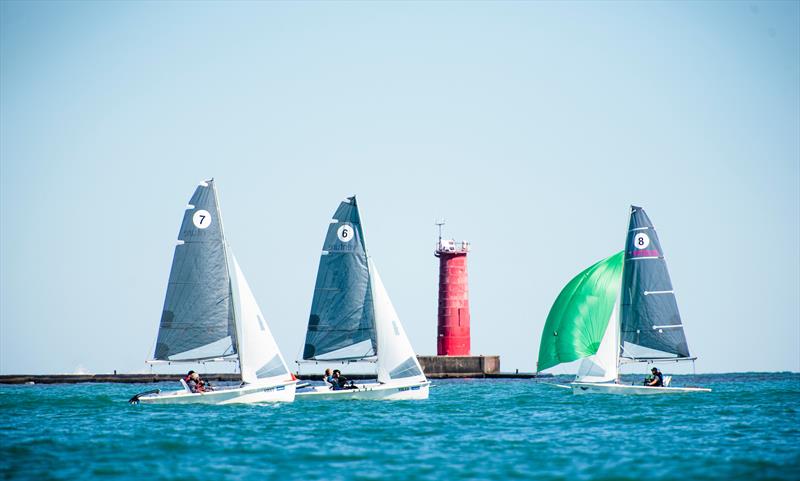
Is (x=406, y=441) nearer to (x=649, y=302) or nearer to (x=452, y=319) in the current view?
(x=649, y=302)

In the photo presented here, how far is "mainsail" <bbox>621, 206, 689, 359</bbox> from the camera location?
52594mm

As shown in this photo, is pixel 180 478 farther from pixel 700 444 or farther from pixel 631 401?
pixel 631 401

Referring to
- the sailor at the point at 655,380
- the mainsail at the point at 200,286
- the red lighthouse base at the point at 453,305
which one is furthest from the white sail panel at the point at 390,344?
the red lighthouse base at the point at 453,305

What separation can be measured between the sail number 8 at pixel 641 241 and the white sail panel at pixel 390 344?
43.7ft

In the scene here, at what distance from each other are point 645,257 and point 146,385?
42.6 meters

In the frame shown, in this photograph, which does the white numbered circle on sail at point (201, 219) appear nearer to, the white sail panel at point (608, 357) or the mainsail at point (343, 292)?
the mainsail at point (343, 292)

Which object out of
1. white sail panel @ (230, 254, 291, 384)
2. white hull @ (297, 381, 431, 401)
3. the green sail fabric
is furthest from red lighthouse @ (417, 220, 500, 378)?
white sail panel @ (230, 254, 291, 384)

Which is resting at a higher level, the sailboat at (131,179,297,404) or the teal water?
the sailboat at (131,179,297,404)

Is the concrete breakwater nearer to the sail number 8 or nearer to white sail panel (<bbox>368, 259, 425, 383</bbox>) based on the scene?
the sail number 8

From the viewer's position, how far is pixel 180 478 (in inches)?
1030

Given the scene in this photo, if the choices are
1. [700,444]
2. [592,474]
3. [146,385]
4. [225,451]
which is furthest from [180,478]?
[146,385]

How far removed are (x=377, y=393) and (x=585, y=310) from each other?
1315cm

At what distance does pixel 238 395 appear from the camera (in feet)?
140

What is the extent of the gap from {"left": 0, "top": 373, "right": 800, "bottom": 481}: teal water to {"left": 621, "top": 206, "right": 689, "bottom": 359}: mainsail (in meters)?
4.94
